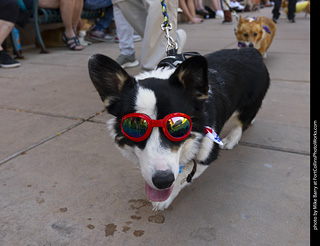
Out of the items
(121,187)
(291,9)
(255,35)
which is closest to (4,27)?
(121,187)

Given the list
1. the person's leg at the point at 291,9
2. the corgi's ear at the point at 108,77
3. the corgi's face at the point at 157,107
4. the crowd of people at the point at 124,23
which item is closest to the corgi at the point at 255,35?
the crowd of people at the point at 124,23

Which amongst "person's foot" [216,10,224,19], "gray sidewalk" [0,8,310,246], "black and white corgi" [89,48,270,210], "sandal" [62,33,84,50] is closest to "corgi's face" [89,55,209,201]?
"black and white corgi" [89,48,270,210]

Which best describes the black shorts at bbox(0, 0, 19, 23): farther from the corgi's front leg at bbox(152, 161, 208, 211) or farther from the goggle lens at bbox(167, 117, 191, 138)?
the goggle lens at bbox(167, 117, 191, 138)

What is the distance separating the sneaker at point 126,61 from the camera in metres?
5.75

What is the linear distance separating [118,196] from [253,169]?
1.28 meters

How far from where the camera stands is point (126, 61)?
585 centimetres

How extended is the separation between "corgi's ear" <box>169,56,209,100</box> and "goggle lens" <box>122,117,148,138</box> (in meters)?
0.39

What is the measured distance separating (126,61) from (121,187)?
3.78 m

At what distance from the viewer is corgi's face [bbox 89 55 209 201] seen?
70.1 inches

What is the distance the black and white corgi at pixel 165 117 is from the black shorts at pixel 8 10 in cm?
461

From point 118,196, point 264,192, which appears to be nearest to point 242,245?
point 264,192

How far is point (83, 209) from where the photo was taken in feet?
7.37

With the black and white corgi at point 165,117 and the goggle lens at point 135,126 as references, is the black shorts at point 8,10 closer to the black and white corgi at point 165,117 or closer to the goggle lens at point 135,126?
the black and white corgi at point 165,117

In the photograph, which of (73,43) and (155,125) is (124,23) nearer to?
(73,43)
